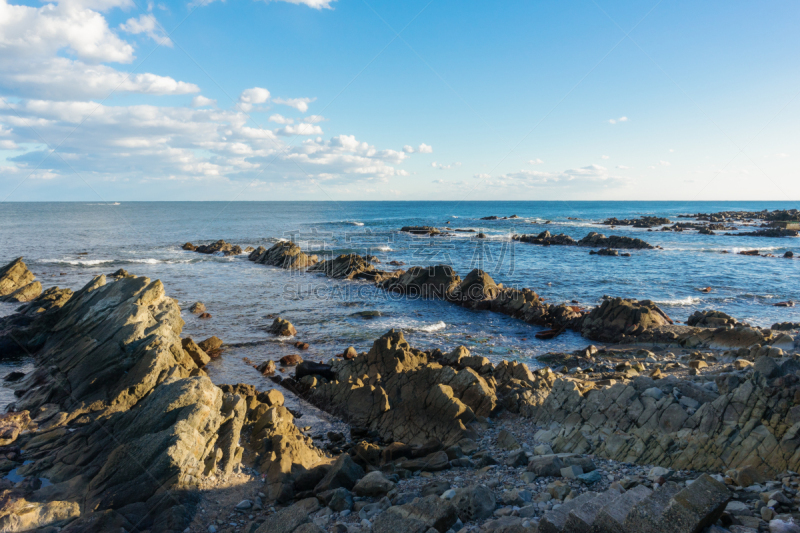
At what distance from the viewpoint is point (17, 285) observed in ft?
88.9

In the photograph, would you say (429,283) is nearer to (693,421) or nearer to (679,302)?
(679,302)

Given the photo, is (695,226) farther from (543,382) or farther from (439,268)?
(543,382)

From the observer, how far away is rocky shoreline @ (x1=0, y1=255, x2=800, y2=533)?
6.09 meters

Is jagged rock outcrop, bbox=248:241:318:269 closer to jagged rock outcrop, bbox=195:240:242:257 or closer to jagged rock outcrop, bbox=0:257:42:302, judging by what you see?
jagged rock outcrop, bbox=195:240:242:257

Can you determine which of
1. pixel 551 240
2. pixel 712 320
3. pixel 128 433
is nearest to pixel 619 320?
pixel 712 320

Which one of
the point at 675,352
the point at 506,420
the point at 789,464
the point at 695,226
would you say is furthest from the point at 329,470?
the point at 695,226

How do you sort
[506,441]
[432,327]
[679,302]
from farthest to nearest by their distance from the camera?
[679,302] → [432,327] → [506,441]

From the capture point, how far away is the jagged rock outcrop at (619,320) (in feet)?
64.3

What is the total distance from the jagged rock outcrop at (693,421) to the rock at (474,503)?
11.2 feet

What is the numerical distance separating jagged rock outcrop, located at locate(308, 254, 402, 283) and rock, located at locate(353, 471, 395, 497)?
26.5 m

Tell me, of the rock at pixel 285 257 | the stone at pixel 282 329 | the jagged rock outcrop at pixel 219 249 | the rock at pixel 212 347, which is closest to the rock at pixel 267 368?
the rock at pixel 212 347

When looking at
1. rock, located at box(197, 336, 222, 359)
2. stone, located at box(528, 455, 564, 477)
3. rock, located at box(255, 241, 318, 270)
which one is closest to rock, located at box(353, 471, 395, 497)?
stone, located at box(528, 455, 564, 477)

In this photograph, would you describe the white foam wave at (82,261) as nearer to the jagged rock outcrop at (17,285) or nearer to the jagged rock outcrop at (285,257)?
the jagged rock outcrop at (17,285)

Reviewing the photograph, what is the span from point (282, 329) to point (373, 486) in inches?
554
